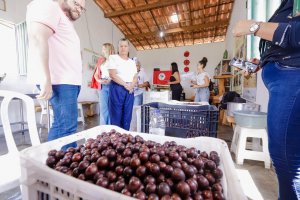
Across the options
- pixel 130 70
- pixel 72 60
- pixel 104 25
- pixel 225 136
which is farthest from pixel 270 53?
pixel 104 25

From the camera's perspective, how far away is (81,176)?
0.47 metres

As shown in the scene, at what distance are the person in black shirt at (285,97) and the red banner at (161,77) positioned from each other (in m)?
8.30

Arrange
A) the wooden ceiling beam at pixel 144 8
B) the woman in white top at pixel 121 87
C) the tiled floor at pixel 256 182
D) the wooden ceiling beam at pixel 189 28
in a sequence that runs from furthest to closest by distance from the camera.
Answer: the wooden ceiling beam at pixel 189 28
the wooden ceiling beam at pixel 144 8
the woman in white top at pixel 121 87
the tiled floor at pixel 256 182

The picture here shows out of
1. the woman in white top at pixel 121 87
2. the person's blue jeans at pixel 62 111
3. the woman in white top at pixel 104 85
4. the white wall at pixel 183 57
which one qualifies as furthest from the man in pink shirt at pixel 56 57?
the white wall at pixel 183 57

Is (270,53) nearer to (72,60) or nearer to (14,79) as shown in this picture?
(72,60)

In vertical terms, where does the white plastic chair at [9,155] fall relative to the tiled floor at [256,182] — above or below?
above

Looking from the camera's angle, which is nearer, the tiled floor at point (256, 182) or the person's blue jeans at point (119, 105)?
the tiled floor at point (256, 182)

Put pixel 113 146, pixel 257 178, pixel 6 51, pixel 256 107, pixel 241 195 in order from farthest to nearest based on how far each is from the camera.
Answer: pixel 6 51, pixel 256 107, pixel 257 178, pixel 113 146, pixel 241 195

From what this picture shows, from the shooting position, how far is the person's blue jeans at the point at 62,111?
0.94 m

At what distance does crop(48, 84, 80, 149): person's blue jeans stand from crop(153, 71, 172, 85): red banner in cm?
811

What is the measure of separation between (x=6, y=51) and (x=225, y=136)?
14.1ft

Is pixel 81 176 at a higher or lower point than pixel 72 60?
lower

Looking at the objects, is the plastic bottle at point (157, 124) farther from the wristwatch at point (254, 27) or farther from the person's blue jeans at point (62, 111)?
the wristwatch at point (254, 27)

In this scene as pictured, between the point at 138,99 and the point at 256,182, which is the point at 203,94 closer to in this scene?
the point at 138,99
